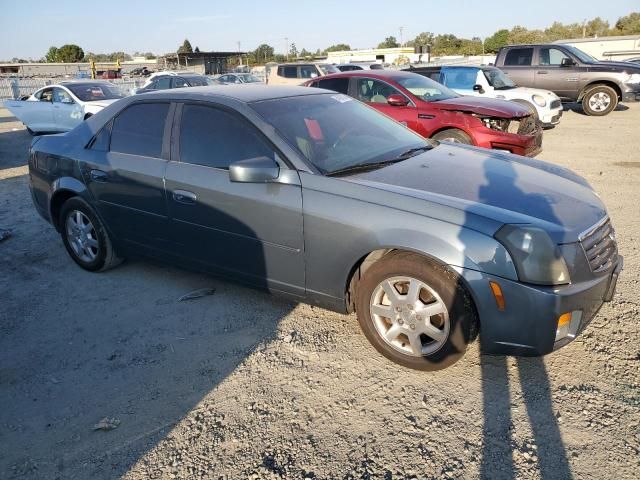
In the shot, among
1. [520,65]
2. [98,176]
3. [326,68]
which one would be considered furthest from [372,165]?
[326,68]

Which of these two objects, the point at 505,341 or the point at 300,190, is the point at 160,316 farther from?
the point at 505,341

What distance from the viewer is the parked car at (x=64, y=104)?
12.5 metres

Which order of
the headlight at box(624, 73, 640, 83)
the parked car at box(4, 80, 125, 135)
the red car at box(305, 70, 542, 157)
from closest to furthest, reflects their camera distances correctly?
the red car at box(305, 70, 542, 157), the parked car at box(4, 80, 125, 135), the headlight at box(624, 73, 640, 83)

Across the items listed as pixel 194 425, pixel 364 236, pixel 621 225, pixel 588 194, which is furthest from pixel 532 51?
pixel 194 425

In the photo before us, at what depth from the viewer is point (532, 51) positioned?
14430 millimetres

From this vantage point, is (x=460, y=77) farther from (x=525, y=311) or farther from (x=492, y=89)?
(x=525, y=311)

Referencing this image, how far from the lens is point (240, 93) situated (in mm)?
3840

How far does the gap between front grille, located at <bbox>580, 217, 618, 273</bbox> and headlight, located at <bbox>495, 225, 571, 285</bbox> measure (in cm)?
26

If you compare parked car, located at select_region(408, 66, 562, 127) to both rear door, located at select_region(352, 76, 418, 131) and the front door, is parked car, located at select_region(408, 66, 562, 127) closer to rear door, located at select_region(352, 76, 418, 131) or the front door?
rear door, located at select_region(352, 76, 418, 131)

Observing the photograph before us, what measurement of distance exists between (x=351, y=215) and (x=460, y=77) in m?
9.77

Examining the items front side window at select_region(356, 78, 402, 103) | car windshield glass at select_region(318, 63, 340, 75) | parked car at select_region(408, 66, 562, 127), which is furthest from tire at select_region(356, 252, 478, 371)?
car windshield glass at select_region(318, 63, 340, 75)

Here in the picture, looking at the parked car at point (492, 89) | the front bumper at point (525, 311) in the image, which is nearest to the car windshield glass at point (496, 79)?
the parked car at point (492, 89)

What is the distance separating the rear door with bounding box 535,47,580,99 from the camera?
45.8ft

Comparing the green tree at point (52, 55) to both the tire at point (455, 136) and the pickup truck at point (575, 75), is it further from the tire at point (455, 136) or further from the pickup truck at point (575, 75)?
the tire at point (455, 136)
